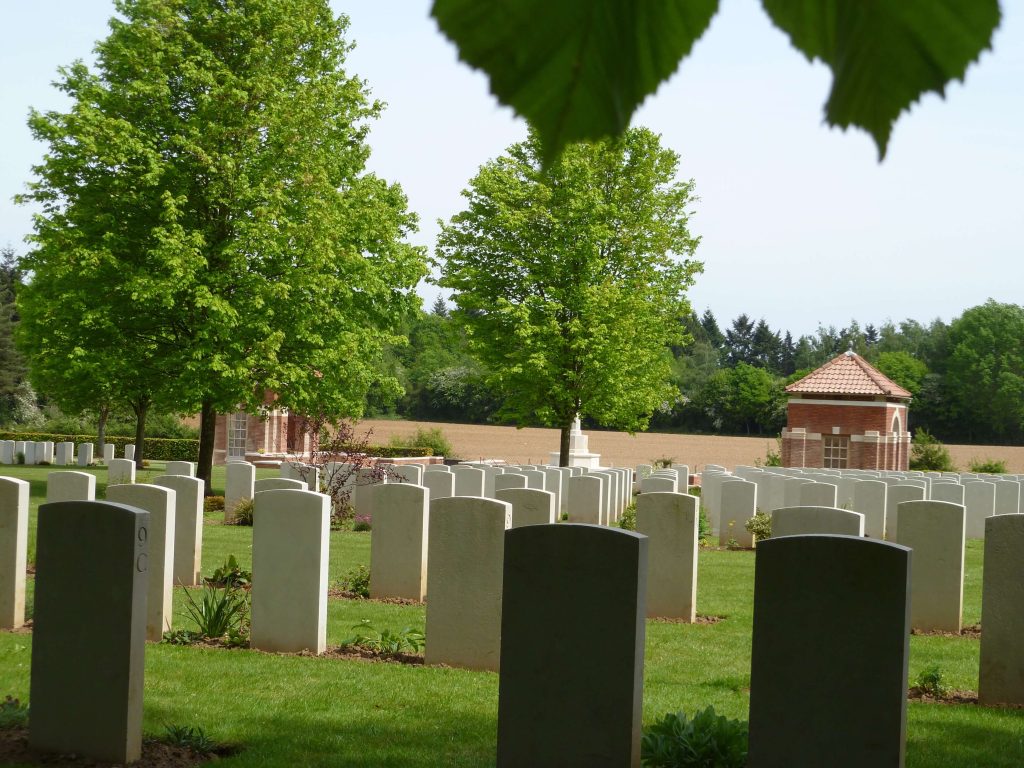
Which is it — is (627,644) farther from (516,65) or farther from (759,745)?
(516,65)

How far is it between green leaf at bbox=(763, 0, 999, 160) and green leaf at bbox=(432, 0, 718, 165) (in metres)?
0.04

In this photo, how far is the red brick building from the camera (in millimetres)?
36469

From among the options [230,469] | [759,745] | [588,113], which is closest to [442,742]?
[759,745]

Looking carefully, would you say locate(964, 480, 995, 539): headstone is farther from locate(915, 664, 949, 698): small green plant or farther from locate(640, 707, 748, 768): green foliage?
locate(640, 707, 748, 768): green foliage

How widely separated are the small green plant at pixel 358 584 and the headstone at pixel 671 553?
302 cm

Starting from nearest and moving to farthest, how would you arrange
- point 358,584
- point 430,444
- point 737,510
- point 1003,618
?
point 1003,618 < point 358,584 < point 737,510 < point 430,444

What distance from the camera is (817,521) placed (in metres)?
9.50

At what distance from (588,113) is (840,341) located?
7986 centimetres

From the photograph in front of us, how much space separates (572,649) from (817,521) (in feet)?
17.8

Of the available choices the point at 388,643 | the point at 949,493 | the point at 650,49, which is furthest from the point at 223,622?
the point at 949,493

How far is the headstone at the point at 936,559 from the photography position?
966 cm

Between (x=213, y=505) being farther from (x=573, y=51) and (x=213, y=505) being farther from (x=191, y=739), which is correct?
(x=573, y=51)

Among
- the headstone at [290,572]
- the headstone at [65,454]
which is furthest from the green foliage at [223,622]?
the headstone at [65,454]

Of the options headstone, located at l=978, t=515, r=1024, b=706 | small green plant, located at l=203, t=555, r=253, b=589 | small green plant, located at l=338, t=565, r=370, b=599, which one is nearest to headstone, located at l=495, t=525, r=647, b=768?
headstone, located at l=978, t=515, r=1024, b=706
